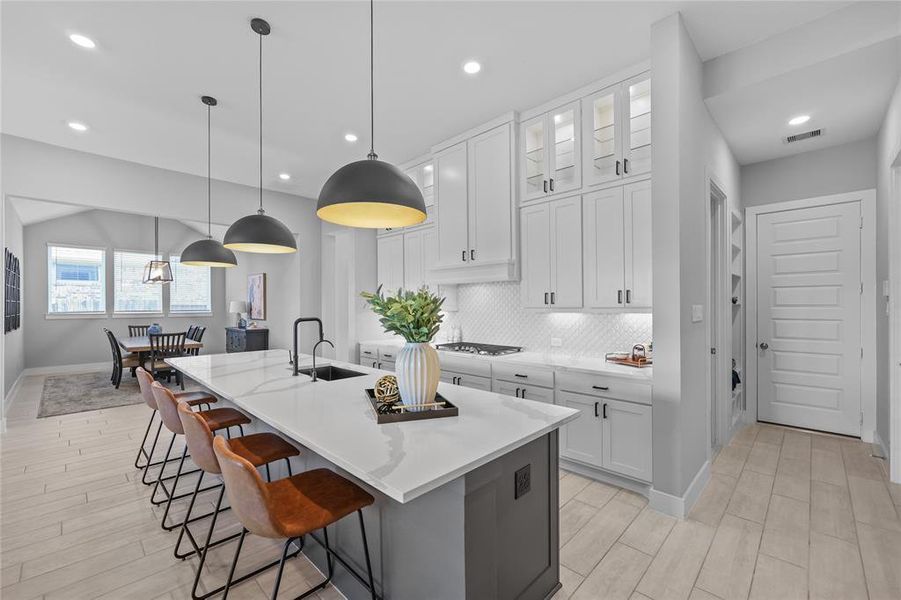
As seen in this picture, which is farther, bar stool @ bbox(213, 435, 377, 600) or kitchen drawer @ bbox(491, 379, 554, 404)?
kitchen drawer @ bbox(491, 379, 554, 404)

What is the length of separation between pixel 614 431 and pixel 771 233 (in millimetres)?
3036

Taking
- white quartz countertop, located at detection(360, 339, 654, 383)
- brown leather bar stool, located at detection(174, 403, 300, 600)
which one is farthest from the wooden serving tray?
white quartz countertop, located at detection(360, 339, 654, 383)

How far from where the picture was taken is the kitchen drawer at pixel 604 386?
2650 mm

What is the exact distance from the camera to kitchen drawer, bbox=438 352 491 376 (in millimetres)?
3579

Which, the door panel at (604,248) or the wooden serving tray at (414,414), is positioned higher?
the door panel at (604,248)

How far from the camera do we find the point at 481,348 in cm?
402

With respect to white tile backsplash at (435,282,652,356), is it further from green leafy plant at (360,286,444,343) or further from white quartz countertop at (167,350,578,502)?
green leafy plant at (360,286,444,343)

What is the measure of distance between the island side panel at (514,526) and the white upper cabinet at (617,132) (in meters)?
2.17

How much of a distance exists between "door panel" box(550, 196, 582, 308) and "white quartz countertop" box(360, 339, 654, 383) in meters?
0.47

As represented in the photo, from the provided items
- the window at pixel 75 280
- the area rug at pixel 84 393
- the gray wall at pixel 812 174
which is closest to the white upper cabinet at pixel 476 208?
the gray wall at pixel 812 174

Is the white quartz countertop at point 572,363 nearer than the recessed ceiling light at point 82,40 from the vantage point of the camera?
No

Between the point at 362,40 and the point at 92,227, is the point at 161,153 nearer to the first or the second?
the point at 362,40

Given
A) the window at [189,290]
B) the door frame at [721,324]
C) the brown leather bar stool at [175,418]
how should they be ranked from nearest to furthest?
the brown leather bar stool at [175,418]
the door frame at [721,324]
the window at [189,290]

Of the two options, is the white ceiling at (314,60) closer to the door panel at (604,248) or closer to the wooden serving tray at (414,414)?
the door panel at (604,248)
